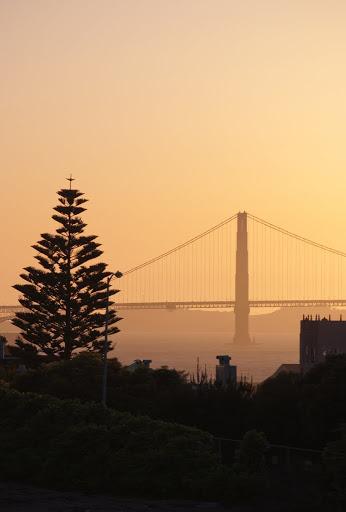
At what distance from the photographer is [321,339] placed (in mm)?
106688

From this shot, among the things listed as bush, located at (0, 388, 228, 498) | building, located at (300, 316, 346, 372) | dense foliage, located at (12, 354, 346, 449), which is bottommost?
bush, located at (0, 388, 228, 498)

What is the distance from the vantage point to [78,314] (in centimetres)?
9294

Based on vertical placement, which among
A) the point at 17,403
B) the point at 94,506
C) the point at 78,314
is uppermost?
the point at 78,314

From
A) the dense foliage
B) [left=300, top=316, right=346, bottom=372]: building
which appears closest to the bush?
the dense foliage

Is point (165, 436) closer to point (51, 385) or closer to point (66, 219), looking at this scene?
point (51, 385)

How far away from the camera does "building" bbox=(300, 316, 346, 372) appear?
345ft

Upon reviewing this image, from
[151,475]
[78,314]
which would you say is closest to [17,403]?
[151,475]

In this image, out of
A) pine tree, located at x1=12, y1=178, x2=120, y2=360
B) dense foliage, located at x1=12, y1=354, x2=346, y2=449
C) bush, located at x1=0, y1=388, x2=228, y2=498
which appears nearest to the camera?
bush, located at x1=0, y1=388, x2=228, y2=498

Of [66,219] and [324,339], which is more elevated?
[66,219]

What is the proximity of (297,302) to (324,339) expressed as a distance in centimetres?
8276

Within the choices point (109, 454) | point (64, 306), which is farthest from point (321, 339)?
point (109, 454)

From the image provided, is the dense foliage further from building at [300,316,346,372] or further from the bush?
building at [300,316,346,372]

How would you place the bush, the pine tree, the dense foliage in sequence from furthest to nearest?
the pine tree < the dense foliage < the bush

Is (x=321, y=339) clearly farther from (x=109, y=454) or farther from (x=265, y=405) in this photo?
(x=109, y=454)
